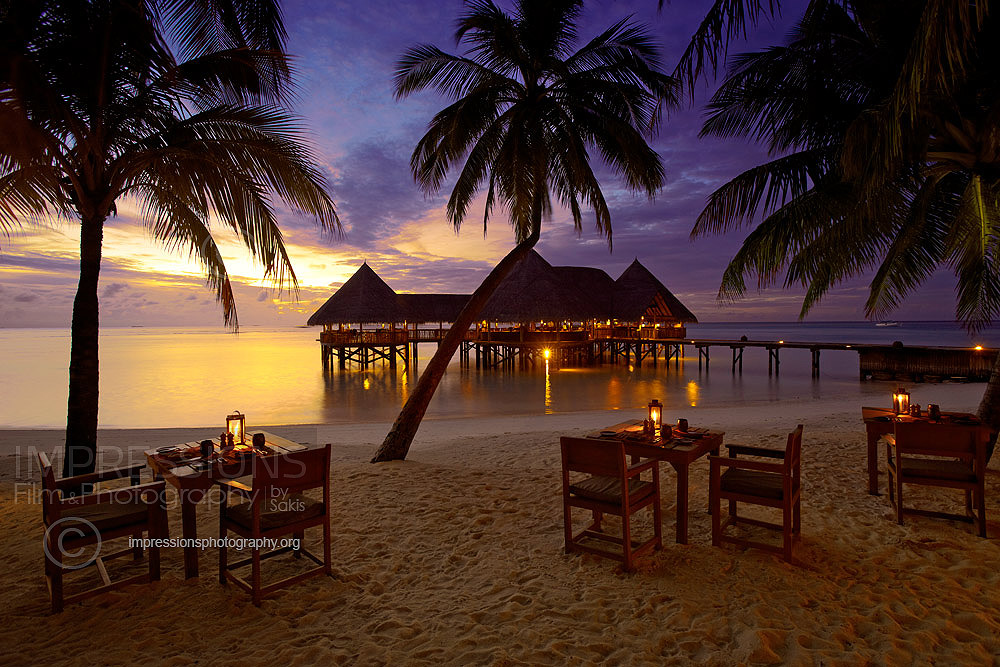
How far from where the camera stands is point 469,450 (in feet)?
26.5

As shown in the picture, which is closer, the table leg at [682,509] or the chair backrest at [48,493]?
the chair backrest at [48,493]

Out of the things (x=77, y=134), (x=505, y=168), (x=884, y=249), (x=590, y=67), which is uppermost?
(x=590, y=67)

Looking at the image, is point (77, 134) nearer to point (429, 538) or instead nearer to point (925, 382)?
point (429, 538)

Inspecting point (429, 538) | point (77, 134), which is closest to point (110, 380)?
point (77, 134)

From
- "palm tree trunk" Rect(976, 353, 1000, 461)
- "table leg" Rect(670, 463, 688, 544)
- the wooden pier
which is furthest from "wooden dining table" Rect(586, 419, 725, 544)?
the wooden pier

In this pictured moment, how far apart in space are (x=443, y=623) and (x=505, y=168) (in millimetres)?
6359

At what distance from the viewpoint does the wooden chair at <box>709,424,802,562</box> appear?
130 inches

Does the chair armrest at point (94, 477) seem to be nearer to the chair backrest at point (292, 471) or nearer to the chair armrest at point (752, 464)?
the chair backrest at point (292, 471)

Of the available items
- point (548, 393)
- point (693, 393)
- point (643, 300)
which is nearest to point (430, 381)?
point (548, 393)

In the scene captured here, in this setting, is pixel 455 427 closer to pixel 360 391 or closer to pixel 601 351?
pixel 360 391

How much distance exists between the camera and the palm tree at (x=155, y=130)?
4.50m

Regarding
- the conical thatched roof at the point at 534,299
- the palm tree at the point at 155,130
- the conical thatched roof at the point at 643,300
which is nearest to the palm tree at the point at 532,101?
the palm tree at the point at 155,130

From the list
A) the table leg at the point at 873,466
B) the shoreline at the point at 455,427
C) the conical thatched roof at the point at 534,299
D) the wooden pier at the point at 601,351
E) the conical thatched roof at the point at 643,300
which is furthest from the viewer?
the conical thatched roof at the point at 643,300

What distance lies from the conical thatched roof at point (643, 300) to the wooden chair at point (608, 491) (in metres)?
29.7
